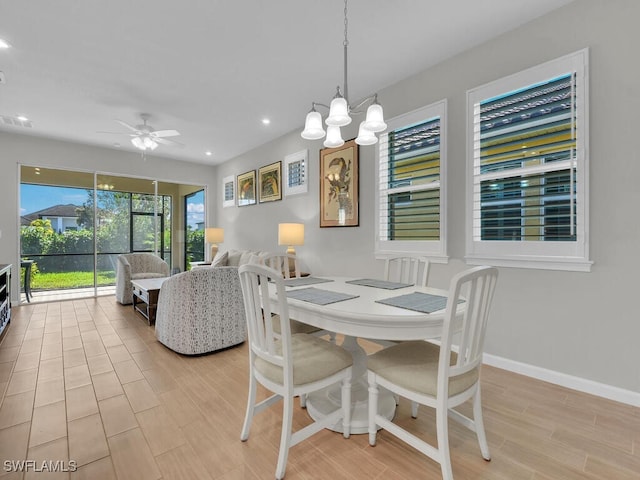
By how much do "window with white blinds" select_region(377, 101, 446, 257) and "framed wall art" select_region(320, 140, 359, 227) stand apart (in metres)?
Result: 0.40

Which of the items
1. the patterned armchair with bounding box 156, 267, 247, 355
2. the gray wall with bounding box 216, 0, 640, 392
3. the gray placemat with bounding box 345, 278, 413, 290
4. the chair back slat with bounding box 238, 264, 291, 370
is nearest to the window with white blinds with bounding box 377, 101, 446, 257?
the gray wall with bounding box 216, 0, 640, 392

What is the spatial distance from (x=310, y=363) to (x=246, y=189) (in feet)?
16.0

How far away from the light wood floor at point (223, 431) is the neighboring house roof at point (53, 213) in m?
3.39

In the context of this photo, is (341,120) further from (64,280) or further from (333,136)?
(64,280)

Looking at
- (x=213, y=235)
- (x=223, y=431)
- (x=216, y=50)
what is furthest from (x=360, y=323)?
(x=213, y=235)

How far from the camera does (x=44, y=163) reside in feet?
16.6

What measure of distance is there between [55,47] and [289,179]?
2.95 meters

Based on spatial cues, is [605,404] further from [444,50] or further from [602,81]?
[444,50]

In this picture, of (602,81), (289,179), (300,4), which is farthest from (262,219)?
(602,81)

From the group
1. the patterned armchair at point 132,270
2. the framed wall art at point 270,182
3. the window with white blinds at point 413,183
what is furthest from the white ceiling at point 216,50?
the patterned armchair at point 132,270

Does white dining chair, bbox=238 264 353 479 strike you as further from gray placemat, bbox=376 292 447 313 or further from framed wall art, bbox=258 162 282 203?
framed wall art, bbox=258 162 282 203

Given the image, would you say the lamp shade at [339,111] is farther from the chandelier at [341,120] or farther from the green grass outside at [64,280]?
the green grass outside at [64,280]

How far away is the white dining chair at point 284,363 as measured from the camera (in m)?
1.40

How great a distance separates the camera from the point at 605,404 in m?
2.02
